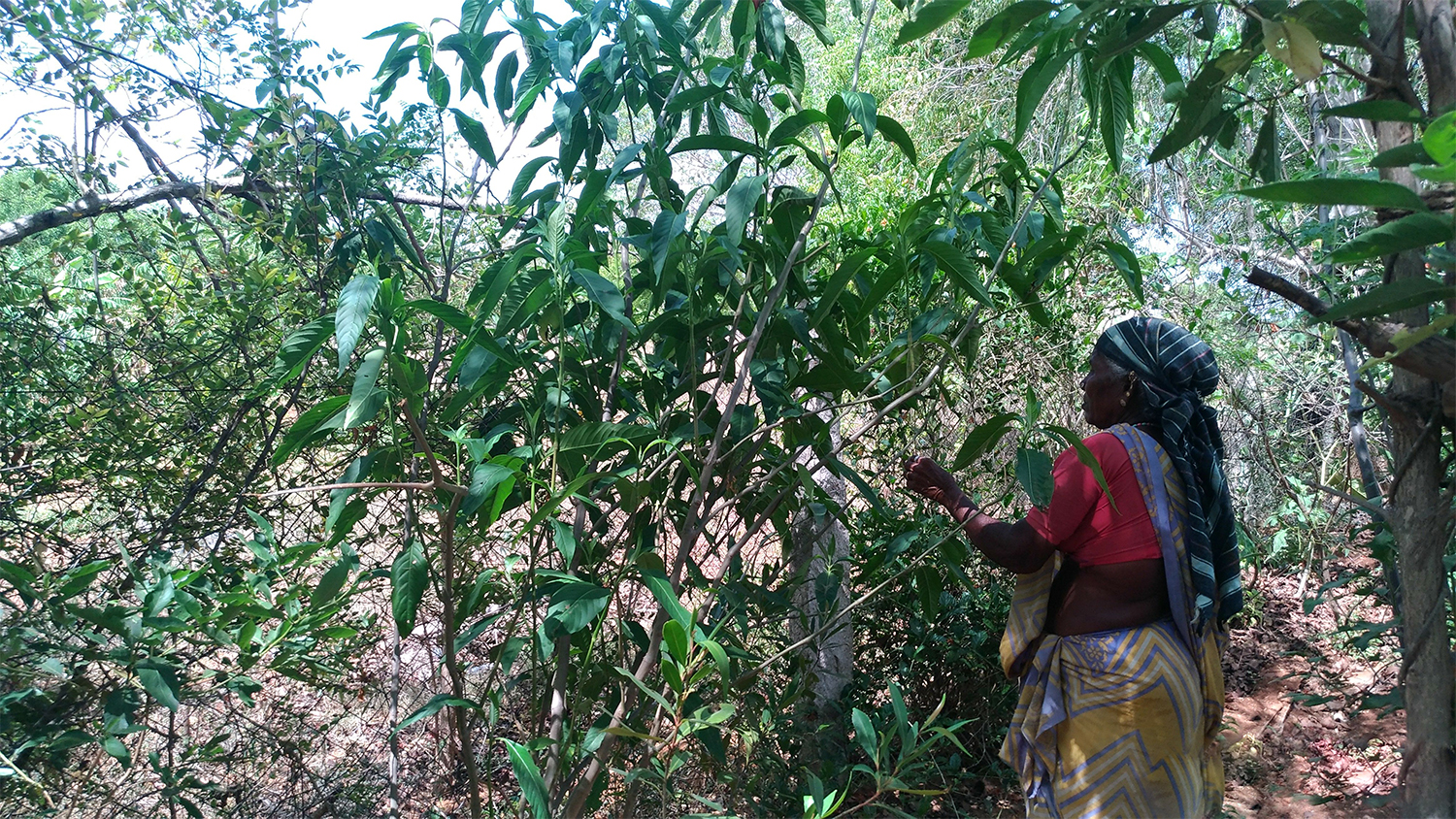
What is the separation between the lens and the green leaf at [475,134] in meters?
1.67

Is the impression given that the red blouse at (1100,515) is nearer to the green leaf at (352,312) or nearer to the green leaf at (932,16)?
the green leaf at (932,16)

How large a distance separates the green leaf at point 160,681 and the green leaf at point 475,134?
39.8 inches

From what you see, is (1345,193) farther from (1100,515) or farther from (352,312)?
(1100,515)

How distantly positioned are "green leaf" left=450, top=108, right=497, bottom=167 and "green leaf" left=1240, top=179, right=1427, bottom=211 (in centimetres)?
134

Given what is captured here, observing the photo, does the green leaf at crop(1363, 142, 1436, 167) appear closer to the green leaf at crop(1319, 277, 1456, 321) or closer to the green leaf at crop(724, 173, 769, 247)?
the green leaf at crop(1319, 277, 1456, 321)

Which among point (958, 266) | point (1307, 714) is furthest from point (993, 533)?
point (1307, 714)

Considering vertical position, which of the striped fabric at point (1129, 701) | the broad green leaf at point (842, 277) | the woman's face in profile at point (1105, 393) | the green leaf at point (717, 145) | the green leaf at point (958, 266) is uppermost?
the green leaf at point (717, 145)

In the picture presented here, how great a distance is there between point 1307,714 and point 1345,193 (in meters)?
4.50

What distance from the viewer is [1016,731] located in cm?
221

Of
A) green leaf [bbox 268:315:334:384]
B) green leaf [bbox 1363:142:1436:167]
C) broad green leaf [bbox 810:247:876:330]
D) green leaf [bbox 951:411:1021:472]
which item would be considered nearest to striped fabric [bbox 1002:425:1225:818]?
green leaf [bbox 951:411:1021:472]

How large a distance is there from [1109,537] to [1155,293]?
2.98m

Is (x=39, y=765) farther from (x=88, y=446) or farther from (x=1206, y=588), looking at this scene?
(x=1206, y=588)

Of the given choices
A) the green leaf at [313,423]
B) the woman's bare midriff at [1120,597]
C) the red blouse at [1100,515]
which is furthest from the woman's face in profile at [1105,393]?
the green leaf at [313,423]

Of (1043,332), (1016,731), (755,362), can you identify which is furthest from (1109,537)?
(1043,332)
